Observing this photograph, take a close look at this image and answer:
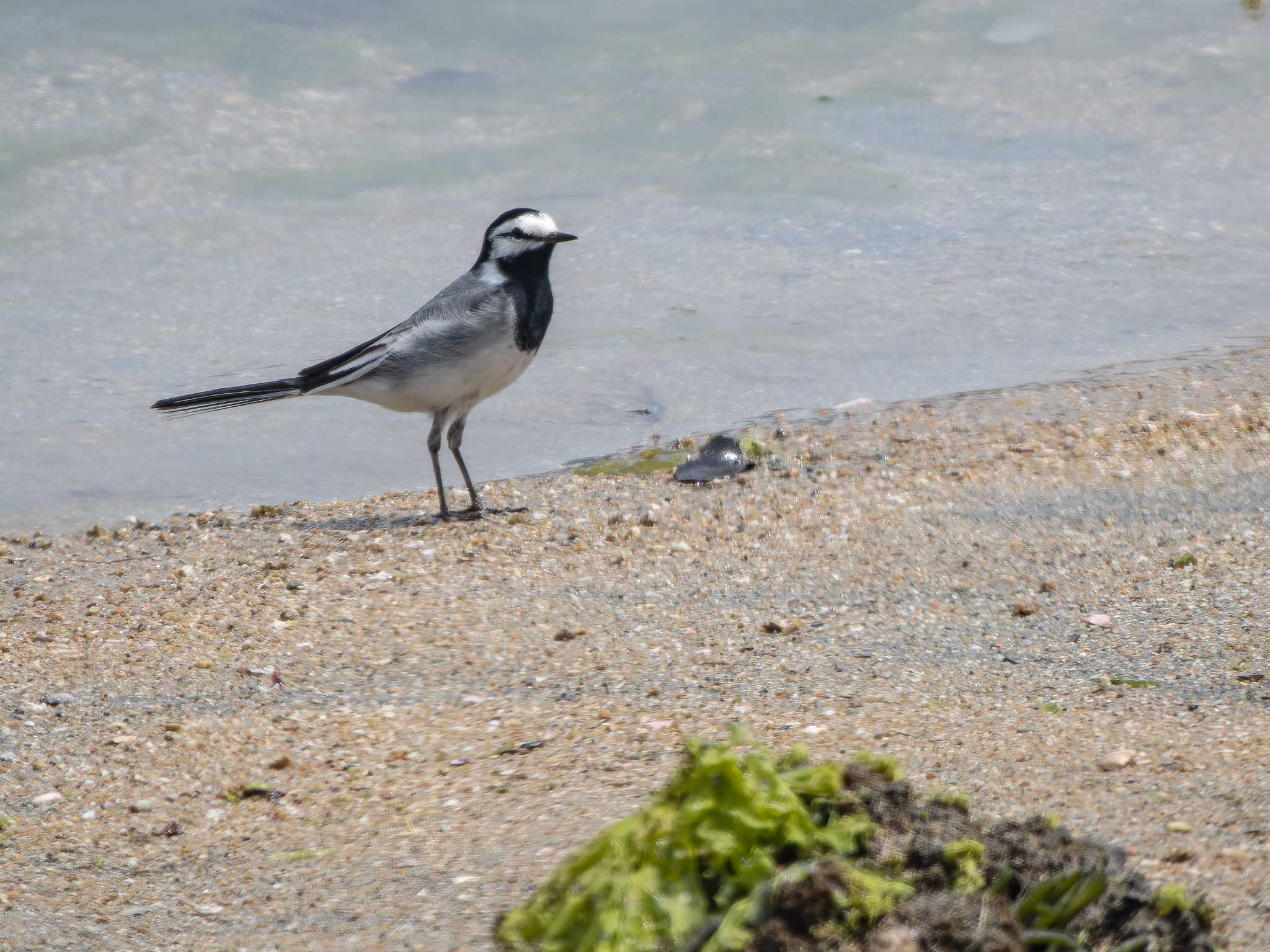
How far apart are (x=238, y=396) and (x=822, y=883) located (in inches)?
199

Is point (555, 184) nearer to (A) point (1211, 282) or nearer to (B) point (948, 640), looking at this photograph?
(A) point (1211, 282)

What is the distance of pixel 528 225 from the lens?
669cm

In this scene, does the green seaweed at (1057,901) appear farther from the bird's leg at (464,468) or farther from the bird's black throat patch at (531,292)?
the bird's black throat patch at (531,292)

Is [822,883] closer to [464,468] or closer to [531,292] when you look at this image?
[464,468]

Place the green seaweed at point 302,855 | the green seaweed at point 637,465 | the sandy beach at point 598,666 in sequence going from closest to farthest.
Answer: the sandy beach at point 598,666, the green seaweed at point 302,855, the green seaweed at point 637,465

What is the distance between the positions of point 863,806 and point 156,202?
31.8ft

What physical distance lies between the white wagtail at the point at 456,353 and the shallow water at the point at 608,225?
0.49 metres

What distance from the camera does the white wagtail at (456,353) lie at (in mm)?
6406

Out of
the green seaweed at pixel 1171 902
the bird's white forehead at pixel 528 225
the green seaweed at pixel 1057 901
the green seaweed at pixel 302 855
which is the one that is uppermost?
the bird's white forehead at pixel 528 225

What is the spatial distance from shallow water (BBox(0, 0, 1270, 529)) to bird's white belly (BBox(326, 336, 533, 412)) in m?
0.54

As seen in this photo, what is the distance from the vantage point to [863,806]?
2.39m

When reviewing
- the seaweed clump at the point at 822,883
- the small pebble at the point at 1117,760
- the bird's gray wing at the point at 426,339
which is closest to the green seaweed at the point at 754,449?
the bird's gray wing at the point at 426,339

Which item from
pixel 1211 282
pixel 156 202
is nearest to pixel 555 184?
pixel 156 202

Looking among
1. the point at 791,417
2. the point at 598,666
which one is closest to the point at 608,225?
the point at 791,417
